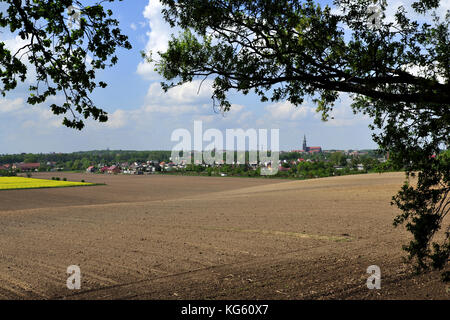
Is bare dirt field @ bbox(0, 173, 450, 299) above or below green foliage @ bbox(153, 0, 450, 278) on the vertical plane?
below

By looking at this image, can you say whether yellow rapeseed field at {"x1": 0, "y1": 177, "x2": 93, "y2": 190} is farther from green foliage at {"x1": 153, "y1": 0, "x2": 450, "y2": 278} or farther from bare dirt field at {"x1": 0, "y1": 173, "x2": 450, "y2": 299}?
green foliage at {"x1": 153, "y1": 0, "x2": 450, "y2": 278}

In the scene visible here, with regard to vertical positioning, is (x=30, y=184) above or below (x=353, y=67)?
below

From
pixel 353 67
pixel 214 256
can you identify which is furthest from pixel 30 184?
pixel 353 67

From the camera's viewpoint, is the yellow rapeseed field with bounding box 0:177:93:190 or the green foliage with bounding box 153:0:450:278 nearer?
the green foliage with bounding box 153:0:450:278

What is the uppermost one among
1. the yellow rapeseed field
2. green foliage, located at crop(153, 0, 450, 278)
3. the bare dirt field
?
green foliage, located at crop(153, 0, 450, 278)

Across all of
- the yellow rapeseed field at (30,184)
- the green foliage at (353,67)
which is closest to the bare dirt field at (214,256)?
the green foliage at (353,67)

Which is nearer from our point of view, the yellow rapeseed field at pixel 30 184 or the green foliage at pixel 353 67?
the green foliage at pixel 353 67

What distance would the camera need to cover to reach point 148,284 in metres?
10.5

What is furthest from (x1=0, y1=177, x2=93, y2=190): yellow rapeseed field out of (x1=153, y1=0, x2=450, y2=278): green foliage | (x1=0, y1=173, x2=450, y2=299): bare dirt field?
(x1=153, y1=0, x2=450, y2=278): green foliage

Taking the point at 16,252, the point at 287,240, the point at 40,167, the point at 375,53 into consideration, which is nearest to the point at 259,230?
the point at 287,240

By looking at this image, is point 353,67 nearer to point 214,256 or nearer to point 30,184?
point 214,256

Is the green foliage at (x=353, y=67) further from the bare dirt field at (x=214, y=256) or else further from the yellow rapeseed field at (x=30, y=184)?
the yellow rapeseed field at (x=30, y=184)

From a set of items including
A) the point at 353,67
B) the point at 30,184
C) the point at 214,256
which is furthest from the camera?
the point at 30,184
